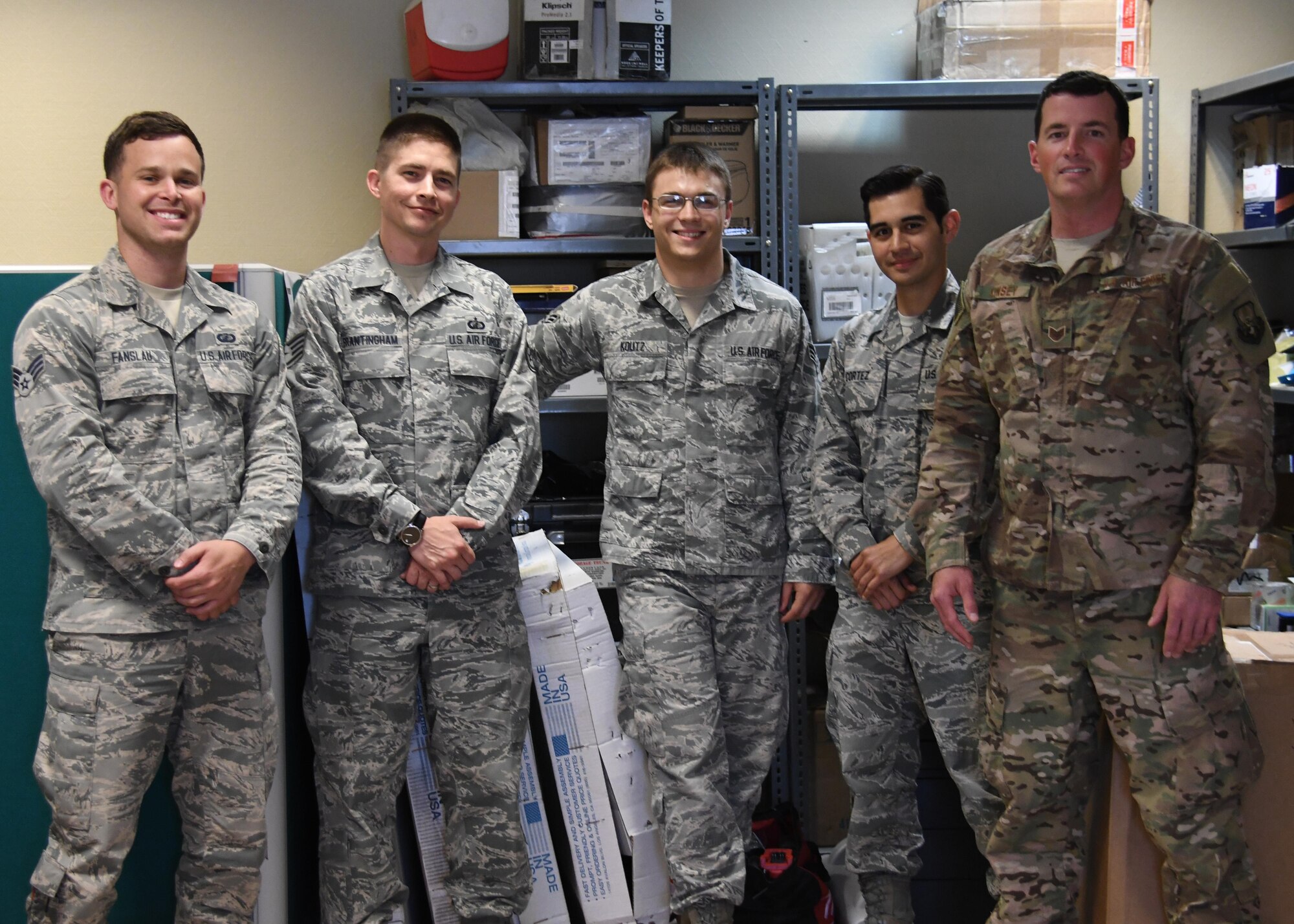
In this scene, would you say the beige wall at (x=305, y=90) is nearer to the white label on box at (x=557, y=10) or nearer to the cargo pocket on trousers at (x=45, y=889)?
the white label on box at (x=557, y=10)

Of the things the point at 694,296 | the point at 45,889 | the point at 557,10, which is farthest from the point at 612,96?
the point at 45,889

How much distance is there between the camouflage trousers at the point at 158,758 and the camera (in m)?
1.90

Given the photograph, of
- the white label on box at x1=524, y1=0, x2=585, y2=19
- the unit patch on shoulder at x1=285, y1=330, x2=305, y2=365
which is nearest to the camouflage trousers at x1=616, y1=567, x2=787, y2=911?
the unit patch on shoulder at x1=285, y1=330, x2=305, y2=365

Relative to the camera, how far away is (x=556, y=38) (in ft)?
10.2

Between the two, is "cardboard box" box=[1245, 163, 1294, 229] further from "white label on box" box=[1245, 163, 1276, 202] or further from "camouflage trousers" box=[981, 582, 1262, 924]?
"camouflage trousers" box=[981, 582, 1262, 924]

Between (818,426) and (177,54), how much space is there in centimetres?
239

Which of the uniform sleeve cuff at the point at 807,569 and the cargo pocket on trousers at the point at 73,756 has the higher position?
the uniform sleeve cuff at the point at 807,569

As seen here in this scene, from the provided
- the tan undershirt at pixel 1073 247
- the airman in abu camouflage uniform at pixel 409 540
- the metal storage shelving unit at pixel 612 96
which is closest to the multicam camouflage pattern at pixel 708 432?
the airman in abu camouflage uniform at pixel 409 540

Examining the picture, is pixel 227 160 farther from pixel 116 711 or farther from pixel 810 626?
pixel 810 626

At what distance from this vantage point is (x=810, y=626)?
11.1 feet

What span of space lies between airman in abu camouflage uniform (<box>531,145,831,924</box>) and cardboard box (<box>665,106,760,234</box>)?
67 cm

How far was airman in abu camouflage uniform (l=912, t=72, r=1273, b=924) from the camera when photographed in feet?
5.82

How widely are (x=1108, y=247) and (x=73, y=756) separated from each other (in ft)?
6.61

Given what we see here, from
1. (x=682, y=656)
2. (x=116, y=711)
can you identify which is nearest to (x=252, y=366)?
(x=116, y=711)
